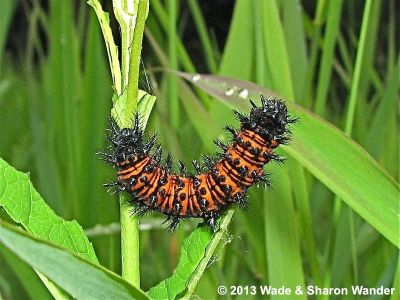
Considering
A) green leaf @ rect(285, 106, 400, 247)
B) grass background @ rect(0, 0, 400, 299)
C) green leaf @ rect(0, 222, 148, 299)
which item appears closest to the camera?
green leaf @ rect(0, 222, 148, 299)

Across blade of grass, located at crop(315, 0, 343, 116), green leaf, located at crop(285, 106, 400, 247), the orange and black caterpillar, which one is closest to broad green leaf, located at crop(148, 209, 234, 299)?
the orange and black caterpillar

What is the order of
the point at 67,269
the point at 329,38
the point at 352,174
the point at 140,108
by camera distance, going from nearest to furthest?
the point at 67,269 → the point at 140,108 → the point at 352,174 → the point at 329,38

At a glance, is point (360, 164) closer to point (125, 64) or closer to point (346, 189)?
point (346, 189)

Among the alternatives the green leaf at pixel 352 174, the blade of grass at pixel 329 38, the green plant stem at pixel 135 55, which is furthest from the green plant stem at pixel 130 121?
the blade of grass at pixel 329 38

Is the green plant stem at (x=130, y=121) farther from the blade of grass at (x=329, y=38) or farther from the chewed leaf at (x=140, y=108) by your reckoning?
the blade of grass at (x=329, y=38)

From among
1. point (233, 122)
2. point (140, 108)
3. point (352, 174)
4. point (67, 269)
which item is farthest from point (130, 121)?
point (233, 122)

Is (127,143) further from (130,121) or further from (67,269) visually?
(67,269)

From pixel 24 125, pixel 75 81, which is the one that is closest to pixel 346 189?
pixel 75 81

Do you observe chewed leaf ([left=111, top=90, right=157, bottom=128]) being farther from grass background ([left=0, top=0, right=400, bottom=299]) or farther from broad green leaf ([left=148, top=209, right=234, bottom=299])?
grass background ([left=0, top=0, right=400, bottom=299])
